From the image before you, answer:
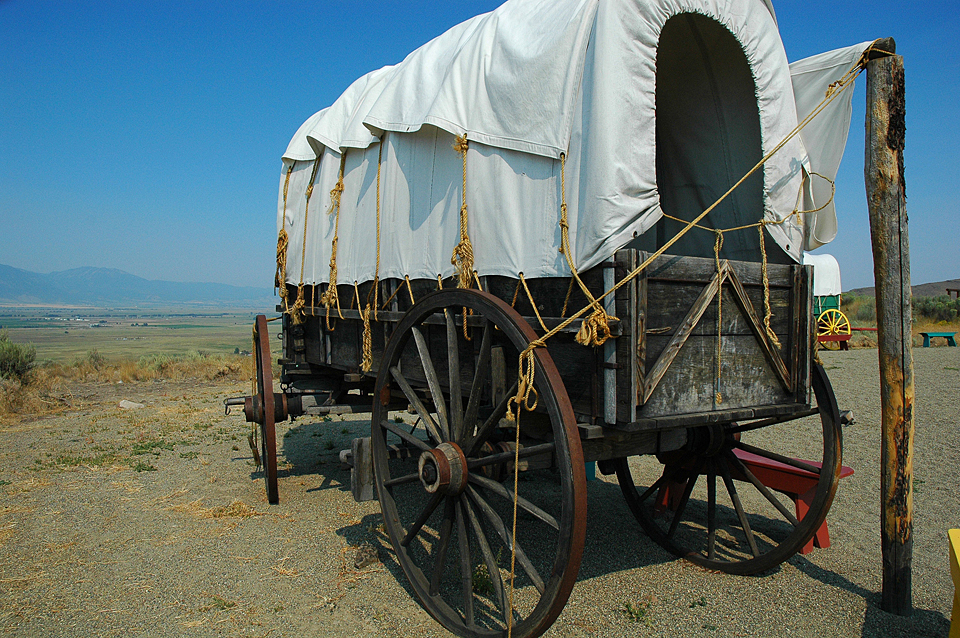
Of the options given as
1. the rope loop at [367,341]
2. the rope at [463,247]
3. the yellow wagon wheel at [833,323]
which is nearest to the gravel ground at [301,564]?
the rope loop at [367,341]

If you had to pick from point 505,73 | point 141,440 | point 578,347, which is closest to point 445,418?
point 578,347

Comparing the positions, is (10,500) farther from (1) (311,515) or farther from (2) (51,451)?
(1) (311,515)

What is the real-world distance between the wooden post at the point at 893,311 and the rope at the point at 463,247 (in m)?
2.18

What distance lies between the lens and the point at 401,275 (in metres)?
4.05

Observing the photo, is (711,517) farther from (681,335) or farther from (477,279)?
(477,279)

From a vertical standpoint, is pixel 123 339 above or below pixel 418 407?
below

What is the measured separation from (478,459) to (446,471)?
18cm

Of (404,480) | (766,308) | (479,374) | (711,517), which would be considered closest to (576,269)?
(479,374)

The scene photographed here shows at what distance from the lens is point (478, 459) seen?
307cm

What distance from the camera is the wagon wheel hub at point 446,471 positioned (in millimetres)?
3109

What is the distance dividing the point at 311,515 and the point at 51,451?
4.23m

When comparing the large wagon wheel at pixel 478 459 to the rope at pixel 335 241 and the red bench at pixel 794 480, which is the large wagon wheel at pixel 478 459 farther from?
the red bench at pixel 794 480

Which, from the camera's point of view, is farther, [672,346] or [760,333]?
[760,333]

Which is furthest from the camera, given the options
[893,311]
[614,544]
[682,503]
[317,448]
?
[317,448]
